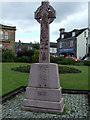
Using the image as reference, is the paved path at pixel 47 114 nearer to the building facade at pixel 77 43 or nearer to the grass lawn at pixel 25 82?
the grass lawn at pixel 25 82

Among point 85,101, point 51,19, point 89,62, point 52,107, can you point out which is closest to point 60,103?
point 52,107

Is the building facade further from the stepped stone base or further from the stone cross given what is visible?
the stepped stone base

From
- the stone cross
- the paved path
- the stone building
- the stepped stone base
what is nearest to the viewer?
the paved path

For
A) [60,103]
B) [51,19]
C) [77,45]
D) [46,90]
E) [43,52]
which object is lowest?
[60,103]

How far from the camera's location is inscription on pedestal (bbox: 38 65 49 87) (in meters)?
4.43

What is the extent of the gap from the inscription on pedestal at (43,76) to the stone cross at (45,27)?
0.97ft

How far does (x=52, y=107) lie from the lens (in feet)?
14.1

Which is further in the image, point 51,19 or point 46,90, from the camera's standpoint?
point 51,19

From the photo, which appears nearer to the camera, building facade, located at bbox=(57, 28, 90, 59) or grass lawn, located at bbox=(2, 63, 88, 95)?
grass lawn, located at bbox=(2, 63, 88, 95)

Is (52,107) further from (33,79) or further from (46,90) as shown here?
(33,79)

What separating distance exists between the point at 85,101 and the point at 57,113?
1.79m

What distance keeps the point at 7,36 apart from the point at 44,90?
36883mm

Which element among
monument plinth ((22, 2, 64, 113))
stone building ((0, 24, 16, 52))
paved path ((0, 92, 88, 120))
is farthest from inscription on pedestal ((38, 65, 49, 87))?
stone building ((0, 24, 16, 52))

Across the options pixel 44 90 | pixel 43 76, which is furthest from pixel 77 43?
pixel 44 90
